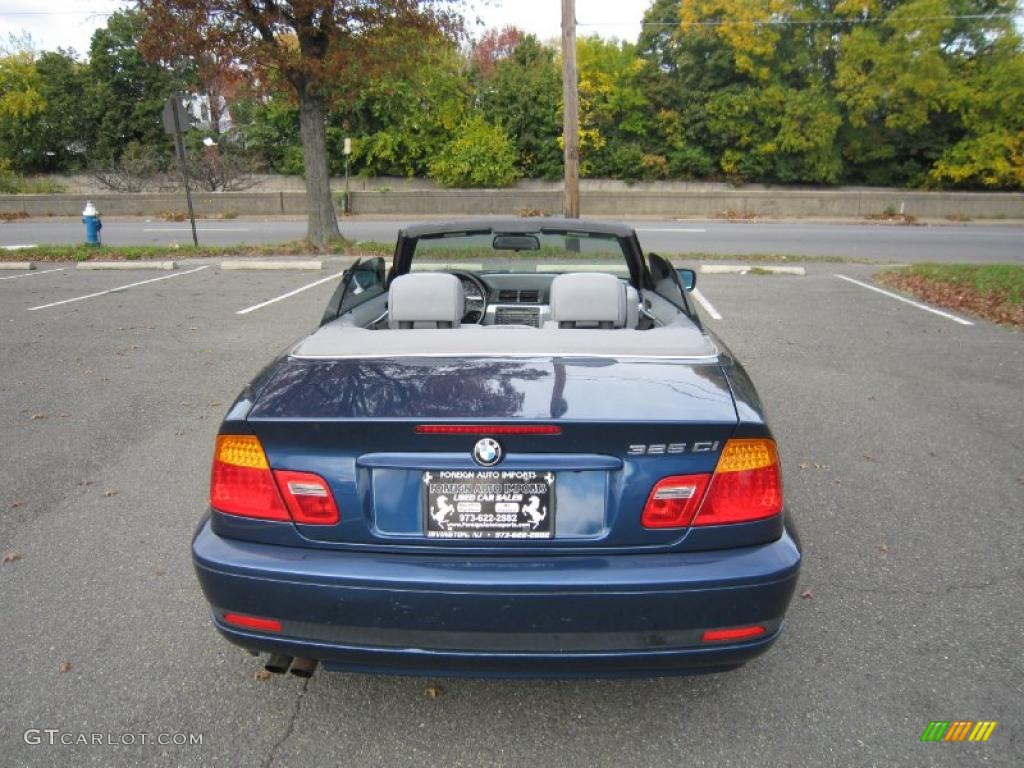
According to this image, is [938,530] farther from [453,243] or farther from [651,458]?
[453,243]

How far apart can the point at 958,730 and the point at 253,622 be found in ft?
7.05

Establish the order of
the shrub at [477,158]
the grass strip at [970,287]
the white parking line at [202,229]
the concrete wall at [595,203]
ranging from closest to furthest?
the grass strip at [970,287], the white parking line at [202,229], the concrete wall at [595,203], the shrub at [477,158]

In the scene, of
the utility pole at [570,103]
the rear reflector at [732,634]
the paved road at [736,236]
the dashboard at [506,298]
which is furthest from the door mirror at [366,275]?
the paved road at [736,236]

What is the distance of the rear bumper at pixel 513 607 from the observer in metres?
1.96

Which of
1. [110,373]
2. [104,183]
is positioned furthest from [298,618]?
[104,183]

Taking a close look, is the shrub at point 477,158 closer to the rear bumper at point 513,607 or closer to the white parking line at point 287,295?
the white parking line at point 287,295

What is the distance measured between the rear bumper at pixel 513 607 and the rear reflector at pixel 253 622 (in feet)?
0.07

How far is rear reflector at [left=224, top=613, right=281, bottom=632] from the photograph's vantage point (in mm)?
2062

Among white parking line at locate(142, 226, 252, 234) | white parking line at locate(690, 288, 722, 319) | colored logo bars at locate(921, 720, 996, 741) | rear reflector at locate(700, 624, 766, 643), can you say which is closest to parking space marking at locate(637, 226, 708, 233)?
white parking line at locate(690, 288, 722, 319)

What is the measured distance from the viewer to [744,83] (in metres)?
32.3

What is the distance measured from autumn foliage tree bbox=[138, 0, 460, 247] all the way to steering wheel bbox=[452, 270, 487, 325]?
38.4 feet

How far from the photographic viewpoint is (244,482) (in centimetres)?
212

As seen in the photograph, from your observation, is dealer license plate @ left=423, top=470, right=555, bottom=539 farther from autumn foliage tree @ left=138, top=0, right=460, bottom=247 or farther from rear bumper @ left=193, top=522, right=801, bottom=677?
autumn foliage tree @ left=138, top=0, right=460, bottom=247

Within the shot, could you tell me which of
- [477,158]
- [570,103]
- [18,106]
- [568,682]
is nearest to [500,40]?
[477,158]
